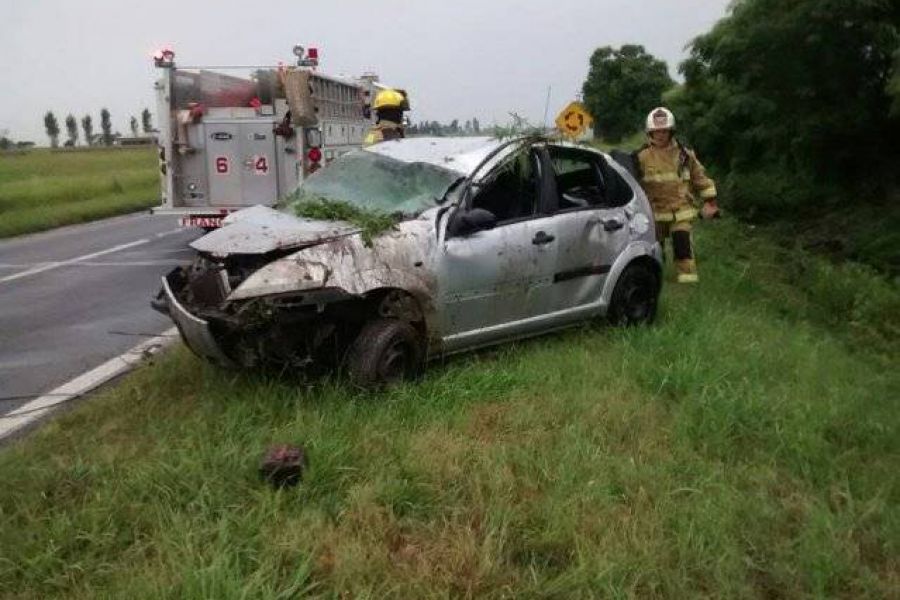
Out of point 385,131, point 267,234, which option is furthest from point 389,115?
point 267,234

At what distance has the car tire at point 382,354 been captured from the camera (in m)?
4.72

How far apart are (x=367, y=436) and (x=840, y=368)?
12.1ft

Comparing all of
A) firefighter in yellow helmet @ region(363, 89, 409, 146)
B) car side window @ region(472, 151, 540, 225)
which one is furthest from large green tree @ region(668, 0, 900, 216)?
car side window @ region(472, 151, 540, 225)

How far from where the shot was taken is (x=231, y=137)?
11773mm

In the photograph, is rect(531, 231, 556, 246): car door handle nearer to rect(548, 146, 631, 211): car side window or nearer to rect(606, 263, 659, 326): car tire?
rect(548, 146, 631, 211): car side window

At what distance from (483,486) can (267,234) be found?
2005mm

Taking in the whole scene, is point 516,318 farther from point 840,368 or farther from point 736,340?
point 840,368

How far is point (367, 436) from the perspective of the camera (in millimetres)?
4137

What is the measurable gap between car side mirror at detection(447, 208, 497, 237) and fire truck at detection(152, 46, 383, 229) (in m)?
6.82

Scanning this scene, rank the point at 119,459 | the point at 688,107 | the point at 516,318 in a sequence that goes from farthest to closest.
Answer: the point at 688,107, the point at 516,318, the point at 119,459

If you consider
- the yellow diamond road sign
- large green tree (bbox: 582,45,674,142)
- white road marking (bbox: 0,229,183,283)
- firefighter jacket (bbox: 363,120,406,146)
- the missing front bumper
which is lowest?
white road marking (bbox: 0,229,183,283)

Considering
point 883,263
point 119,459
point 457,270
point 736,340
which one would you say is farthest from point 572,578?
point 883,263

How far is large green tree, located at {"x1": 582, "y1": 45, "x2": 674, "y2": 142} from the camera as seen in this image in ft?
179

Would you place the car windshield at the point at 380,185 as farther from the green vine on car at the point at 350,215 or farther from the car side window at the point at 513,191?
the car side window at the point at 513,191
